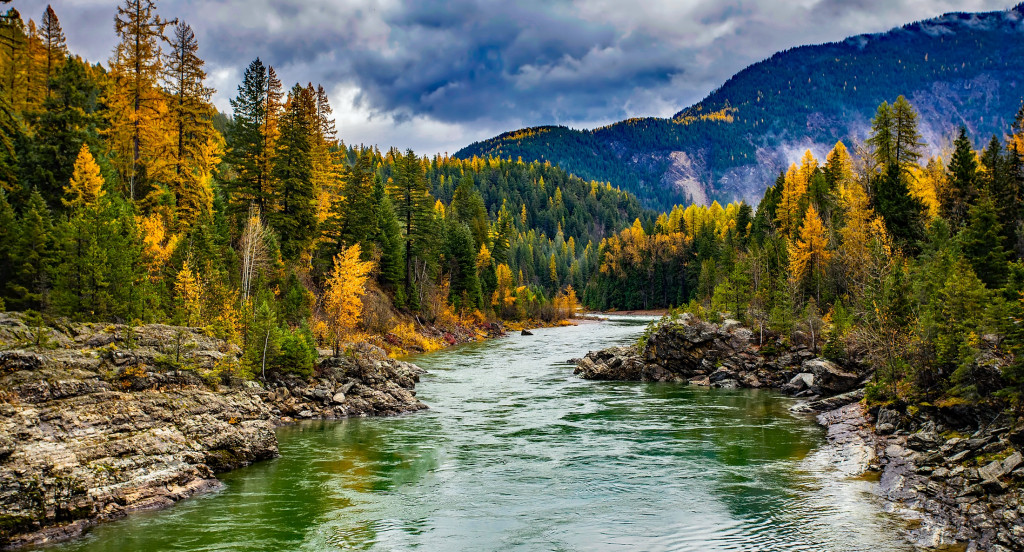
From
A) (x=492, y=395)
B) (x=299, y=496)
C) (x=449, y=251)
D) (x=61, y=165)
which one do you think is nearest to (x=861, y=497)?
(x=299, y=496)

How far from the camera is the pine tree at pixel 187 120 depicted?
41.4 meters

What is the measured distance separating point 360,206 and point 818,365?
152 ft

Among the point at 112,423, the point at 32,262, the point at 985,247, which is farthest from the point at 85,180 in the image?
the point at 985,247

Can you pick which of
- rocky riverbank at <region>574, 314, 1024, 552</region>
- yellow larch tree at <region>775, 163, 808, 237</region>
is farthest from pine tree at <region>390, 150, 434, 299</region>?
yellow larch tree at <region>775, 163, 808, 237</region>

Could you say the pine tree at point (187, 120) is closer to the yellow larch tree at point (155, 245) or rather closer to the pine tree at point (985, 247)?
the yellow larch tree at point (155, 245)

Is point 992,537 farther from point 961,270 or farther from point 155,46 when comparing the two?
point 155,46

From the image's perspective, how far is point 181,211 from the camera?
41.4m

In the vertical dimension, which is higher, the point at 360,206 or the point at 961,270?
the point at 360,206

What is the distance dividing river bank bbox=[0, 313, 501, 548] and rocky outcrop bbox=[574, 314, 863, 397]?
27.3 m

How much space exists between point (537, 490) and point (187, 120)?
37621 mm

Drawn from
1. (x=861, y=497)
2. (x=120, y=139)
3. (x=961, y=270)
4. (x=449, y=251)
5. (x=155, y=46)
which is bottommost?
(x=861, y=497)

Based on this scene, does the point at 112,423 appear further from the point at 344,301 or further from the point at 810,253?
the point at 810,253

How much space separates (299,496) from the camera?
19.3 m

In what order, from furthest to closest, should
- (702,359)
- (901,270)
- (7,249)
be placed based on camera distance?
1. (702,359)
2. (901,270)
3. (7,249)
